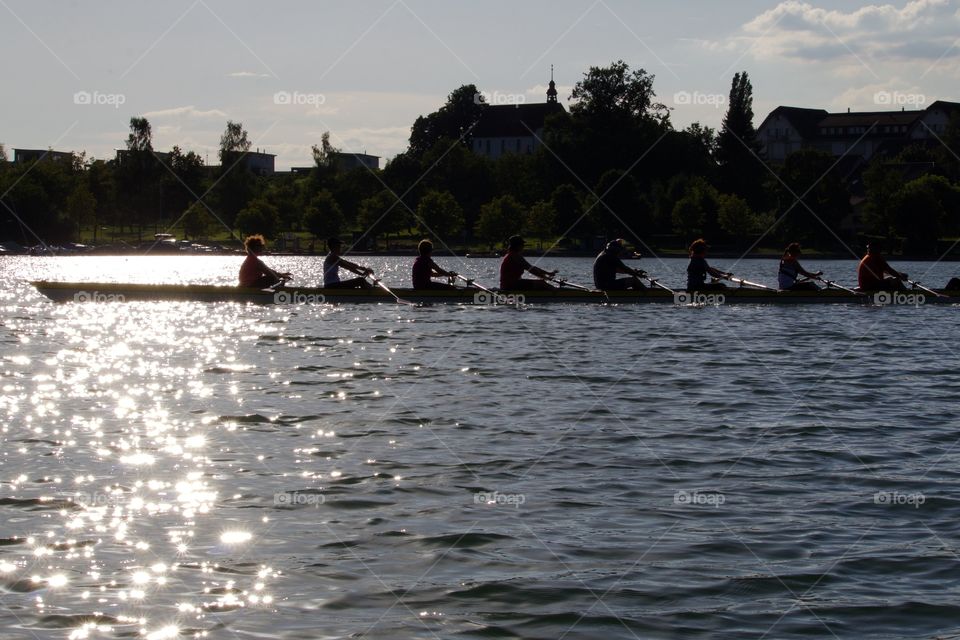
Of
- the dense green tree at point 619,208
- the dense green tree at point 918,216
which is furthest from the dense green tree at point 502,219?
the dense green tree at point 918,216

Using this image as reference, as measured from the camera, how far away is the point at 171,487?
951cm

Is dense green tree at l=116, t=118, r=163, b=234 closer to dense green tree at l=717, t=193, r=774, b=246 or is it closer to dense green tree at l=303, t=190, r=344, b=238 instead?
dense green tree at l=303, t=190, r=344, b=238

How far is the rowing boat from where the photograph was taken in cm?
2841

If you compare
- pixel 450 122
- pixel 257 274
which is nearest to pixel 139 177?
pixel 450 122

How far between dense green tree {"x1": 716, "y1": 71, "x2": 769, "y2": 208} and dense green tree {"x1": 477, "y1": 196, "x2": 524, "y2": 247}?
2355cm

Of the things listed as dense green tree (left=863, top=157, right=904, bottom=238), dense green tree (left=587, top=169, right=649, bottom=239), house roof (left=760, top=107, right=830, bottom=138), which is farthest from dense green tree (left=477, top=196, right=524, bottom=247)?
house roof (left=760, top=107, right=830, bottom=138)

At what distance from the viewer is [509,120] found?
175m

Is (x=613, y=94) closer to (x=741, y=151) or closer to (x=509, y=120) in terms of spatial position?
(x=741, y=151)

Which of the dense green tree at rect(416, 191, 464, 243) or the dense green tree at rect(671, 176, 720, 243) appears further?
the dense green tree at rect(416, 191, 464, 243)

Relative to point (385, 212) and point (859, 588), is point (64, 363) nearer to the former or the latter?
point (859, 588)

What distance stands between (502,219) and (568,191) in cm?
821

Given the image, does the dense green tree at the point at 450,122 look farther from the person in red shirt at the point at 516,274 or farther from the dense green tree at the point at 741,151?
the person in red shirt at the point at 516,274

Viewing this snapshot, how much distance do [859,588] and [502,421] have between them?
629 centimetres

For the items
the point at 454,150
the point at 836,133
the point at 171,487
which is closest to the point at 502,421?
the point at 171,487
